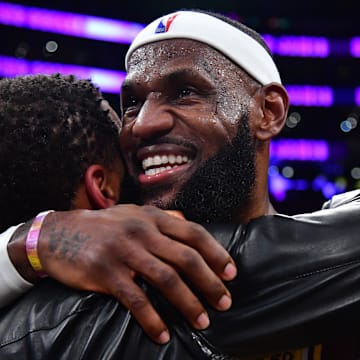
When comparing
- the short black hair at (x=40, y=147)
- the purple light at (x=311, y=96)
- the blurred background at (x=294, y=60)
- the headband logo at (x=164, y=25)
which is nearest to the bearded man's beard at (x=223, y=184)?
the short black hair at (x=40, y=147)

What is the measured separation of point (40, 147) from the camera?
1.65 m

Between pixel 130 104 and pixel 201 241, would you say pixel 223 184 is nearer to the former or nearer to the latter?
pixel 130 104

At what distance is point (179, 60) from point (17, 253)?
2.85 ft

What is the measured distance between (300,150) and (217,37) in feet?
37.3

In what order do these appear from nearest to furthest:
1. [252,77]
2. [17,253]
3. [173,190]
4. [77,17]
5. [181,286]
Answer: [181,286], [17,253], [173,190], [252,77], [77,17]

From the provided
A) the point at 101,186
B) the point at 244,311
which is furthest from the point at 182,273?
the point at 101,186

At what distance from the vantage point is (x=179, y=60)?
1.99 meters

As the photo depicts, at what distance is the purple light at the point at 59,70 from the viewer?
9938 millimetres

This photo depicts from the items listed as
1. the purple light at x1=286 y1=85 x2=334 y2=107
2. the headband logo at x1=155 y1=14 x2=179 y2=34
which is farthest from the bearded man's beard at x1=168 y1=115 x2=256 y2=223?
the purple light at x1=286 y1=85 x2=334 y2=107

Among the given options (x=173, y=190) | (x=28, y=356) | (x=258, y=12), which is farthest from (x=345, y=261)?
(x=258, y=12)

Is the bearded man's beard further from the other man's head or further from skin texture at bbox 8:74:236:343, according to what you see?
skin texture at bbox 8:74:236:343

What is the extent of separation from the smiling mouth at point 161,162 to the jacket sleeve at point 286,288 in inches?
18.1

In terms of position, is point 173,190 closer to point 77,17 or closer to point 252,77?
point 252,77

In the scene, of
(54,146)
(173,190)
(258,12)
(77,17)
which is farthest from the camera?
(258,12)
